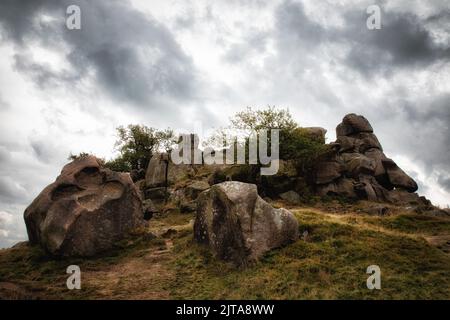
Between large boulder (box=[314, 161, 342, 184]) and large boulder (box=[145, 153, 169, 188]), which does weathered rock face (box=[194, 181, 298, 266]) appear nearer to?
large boulder (box=[314, 161, 342, 184])

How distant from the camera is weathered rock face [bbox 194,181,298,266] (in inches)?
693

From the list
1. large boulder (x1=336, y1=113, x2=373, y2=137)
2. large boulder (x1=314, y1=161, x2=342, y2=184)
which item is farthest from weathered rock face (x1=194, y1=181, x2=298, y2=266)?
large boulder (x1=336, y1=113, x2=373, y2=137)

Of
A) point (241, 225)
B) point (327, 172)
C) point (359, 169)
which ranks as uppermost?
point (359, 169)

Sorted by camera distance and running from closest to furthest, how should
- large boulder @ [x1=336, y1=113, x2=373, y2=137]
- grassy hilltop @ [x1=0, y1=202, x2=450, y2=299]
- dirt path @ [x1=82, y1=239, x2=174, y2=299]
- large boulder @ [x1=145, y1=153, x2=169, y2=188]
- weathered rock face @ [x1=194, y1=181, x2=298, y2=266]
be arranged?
1. grassy hilltop @ [x1=0, y1=202, x2=450, y2=299]
2. dirt path @ [x1=82, y1=239, x2=174, y2=299]
3. weathered rock face @ [x1=194, y1=181, x2=298, y2=266]
4. large boulder @ [x1=145, y1=153, x2=169, y2=188]
5. large boulder @ [x1=336, y1=113, x2=373, y2=137]

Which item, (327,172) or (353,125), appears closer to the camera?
(327,172)

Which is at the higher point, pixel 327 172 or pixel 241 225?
pixel 327 172

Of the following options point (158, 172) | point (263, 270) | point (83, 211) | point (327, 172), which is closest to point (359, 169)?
point (327, 172)

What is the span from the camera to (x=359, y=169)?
1811 inches

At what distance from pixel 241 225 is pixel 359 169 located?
112ft

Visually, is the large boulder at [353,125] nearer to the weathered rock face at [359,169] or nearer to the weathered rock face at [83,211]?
the weathered rock face at [359,169]

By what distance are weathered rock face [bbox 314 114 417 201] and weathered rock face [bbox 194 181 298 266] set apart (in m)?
25.1

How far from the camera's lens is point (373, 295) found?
13383 mm

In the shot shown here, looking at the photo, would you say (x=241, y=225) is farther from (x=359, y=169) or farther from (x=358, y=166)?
(x=358, y=166)
